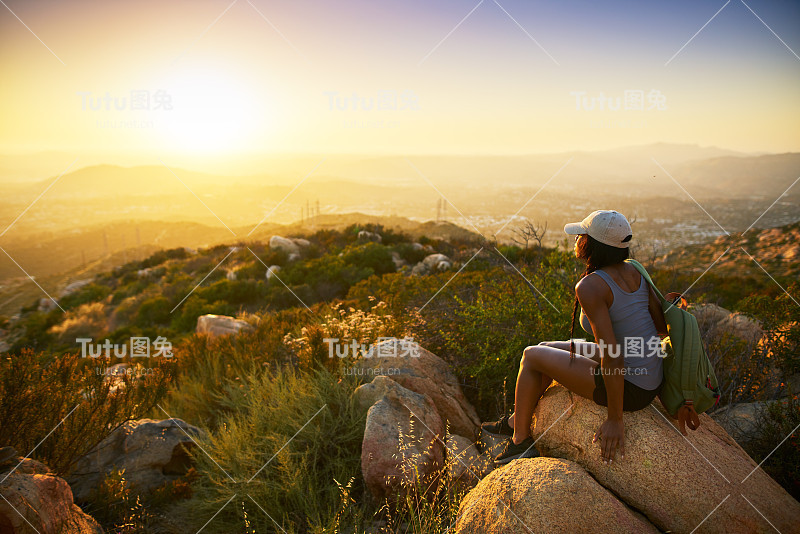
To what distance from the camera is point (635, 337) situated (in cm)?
277

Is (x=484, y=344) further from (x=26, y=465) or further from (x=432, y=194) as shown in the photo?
(x=432, y=194)

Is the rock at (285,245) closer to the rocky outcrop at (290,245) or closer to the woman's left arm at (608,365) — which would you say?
the rocky outcrop at (290,245)

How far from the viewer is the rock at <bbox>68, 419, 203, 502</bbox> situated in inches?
165

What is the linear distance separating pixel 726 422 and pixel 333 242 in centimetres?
1770

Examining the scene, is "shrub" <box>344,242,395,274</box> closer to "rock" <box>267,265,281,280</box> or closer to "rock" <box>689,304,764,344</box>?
"rock" <box>267,265,281,280</box>

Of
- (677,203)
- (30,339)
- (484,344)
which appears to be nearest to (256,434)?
(484,344)

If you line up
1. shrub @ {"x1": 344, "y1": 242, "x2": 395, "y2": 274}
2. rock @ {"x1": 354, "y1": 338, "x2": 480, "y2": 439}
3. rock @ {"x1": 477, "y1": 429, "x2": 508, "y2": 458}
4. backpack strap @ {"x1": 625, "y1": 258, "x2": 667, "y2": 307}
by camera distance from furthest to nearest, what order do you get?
shrub @ {"x1": 344, "y1": 242, "x2": 395, "y2": 274} → rock @ {"x1": 354, "y1": 338, "x2": 480, "y2": 439} → rock @ {"x1": 477, "y1": 429, "x2": 508, "y2": 458} → backpack strap @ {"x1": 625, "y1": 258, "x2": 667, "y2": 307}

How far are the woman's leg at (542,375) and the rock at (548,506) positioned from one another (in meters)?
0.50

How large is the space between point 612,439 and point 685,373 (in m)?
0.67

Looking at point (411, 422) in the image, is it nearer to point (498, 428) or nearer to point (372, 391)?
point (372, 391)

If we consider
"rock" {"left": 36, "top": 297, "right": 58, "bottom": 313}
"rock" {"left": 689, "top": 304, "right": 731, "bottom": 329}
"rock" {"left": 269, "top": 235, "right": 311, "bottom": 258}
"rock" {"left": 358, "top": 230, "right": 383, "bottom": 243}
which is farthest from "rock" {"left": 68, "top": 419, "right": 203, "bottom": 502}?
"rock" {"left": 36, "top": 297, "right": 58, "bottom": 313}

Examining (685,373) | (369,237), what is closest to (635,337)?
(685,373)

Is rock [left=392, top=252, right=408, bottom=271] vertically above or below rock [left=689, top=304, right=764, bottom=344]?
below

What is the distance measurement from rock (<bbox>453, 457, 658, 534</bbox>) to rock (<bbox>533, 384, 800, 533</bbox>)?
0.14 meters
